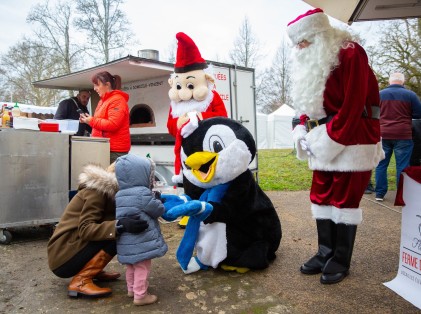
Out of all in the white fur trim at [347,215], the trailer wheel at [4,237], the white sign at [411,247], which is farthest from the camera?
the trailer wheel at [4,237]

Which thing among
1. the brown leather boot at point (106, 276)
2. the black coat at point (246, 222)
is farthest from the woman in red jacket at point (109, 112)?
the brown leather boot at point (106, 276)

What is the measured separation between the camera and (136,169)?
2.58 metres

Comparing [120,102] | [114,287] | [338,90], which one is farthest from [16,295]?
[338,90]

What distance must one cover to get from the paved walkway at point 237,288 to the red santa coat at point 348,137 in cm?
58

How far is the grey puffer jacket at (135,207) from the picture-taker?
256 centimetres

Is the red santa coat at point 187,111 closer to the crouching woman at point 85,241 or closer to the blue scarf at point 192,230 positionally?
the blue scarf at point 192,230

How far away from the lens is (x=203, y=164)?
3064 millimetres

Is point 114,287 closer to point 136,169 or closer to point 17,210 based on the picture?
point 136,169

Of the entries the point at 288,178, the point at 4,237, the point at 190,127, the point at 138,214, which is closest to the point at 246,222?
the point at 190,127

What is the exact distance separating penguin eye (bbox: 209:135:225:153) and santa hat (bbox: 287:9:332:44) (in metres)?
1.08

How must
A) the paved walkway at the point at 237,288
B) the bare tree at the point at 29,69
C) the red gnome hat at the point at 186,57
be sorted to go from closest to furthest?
the paved walkway at the point at 237,288 → the red gnome hat at the point at 186,57 → the bare tree at the point at 29,69

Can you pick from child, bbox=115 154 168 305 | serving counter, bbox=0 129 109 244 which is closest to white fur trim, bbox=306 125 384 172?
child, bbox=115 154 168 305

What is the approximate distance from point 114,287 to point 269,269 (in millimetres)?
1372

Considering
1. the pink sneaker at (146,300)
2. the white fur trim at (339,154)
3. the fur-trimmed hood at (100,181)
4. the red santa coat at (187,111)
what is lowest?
the pink sneaker at (146,300)
